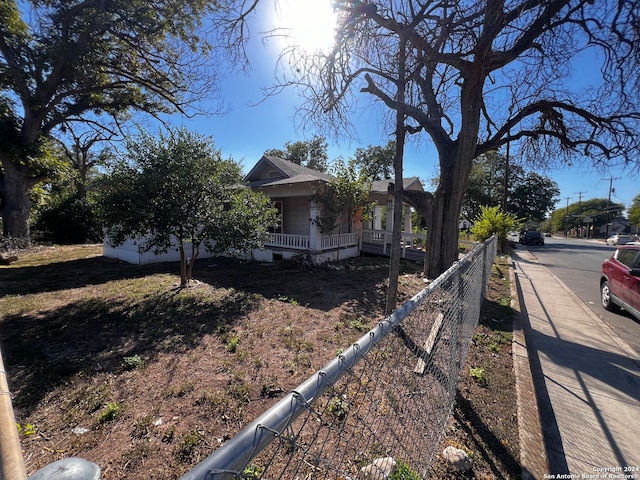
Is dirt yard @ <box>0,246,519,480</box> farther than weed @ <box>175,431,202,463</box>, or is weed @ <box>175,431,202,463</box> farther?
dirt yard @ <box>0,246,519,480</box>

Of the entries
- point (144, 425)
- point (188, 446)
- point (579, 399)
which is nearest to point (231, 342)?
point (144, 425)

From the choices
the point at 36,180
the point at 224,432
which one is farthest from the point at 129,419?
the point at 36,180

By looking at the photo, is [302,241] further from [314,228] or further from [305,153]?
[305,153]

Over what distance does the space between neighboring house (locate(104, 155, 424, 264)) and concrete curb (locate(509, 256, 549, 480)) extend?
18.9 ft

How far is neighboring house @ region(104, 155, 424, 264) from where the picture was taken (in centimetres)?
995

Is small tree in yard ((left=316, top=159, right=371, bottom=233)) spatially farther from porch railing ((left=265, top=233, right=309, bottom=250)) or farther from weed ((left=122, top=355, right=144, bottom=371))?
weed ((left=122, top=355, right=144, bottom=371))

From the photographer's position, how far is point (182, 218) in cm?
588

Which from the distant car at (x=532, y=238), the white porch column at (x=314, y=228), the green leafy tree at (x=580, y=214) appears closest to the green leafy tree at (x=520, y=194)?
the distant car at (x=532, y=238)

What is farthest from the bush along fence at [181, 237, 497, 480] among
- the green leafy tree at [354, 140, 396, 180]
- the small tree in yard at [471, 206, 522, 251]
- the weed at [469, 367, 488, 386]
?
the green leafy tree at [354, 140, 396, 180]

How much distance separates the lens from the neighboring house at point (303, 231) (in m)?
9.95

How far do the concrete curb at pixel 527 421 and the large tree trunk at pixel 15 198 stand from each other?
60.3 feet

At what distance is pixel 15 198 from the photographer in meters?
12.0

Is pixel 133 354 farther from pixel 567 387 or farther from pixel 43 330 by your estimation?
pixel 567 387

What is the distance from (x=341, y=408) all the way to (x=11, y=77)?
1857cm
